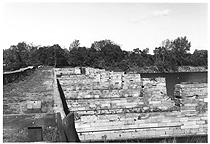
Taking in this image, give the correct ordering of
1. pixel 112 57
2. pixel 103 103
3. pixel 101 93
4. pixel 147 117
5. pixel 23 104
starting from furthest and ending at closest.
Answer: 1. pixel 112 57
2. pixel 23 104
3. pixel 101 93
4. pixel 103 103
5. pixel 147 117

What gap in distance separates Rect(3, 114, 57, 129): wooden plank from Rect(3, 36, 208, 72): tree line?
65467 millimetres

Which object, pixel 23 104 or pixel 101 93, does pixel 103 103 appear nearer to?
pixel 101 93

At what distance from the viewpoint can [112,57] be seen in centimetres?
7919

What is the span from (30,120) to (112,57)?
76165 millimetres

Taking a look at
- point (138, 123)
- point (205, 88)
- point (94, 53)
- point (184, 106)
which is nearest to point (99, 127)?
point (138, 123)

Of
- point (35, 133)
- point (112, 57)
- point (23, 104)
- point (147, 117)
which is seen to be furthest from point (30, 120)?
point (112, 57)

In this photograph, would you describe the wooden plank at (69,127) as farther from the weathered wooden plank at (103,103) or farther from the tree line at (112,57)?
the tree line at (112,57)

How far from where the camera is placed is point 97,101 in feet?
23.2

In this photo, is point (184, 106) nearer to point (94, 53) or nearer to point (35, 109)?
point (35, 109)

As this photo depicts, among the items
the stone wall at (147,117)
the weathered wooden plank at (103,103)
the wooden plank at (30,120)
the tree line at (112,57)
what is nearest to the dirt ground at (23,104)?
the wooden plank at (30,120)

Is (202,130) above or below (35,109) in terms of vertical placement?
below

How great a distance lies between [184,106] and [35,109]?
11.9 ft

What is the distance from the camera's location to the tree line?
2886 inches

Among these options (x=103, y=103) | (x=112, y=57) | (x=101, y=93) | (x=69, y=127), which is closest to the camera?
(x=69, y=127)
